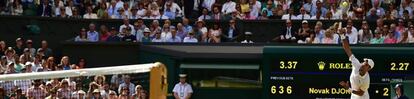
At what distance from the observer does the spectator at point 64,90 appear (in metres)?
16.0

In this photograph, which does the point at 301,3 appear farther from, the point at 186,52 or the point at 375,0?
the point at 186,52

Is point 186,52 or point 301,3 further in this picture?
point 301,3

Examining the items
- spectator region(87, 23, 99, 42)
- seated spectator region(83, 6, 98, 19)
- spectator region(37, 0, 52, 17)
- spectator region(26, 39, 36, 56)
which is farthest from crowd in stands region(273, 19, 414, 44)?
spectator region(37, 0, 52, 17)

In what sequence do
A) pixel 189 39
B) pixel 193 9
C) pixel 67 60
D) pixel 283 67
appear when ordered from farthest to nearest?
1. pixel 193 9
2. pixel 189 39
3. pixel 67 60
4. pixel 283 67

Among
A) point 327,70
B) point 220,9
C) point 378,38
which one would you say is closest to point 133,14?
point 220,9

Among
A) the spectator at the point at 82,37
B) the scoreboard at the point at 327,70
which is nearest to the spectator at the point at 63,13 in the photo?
the spectator at the point at 82,37

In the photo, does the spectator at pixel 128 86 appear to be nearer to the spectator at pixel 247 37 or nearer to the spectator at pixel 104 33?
the spectator at pixel 247 37

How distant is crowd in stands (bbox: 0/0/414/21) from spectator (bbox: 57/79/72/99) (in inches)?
536

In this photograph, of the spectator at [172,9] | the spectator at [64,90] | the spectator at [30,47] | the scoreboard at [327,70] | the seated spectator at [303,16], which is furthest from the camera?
the spectator at [172,9]

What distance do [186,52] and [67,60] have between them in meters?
3.02

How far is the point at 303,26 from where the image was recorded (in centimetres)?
2841

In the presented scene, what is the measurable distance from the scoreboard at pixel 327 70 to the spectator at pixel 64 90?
969cm

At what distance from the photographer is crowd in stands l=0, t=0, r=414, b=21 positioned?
97.6 feet

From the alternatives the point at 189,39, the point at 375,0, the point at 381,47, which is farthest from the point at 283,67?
the point at 375,0
